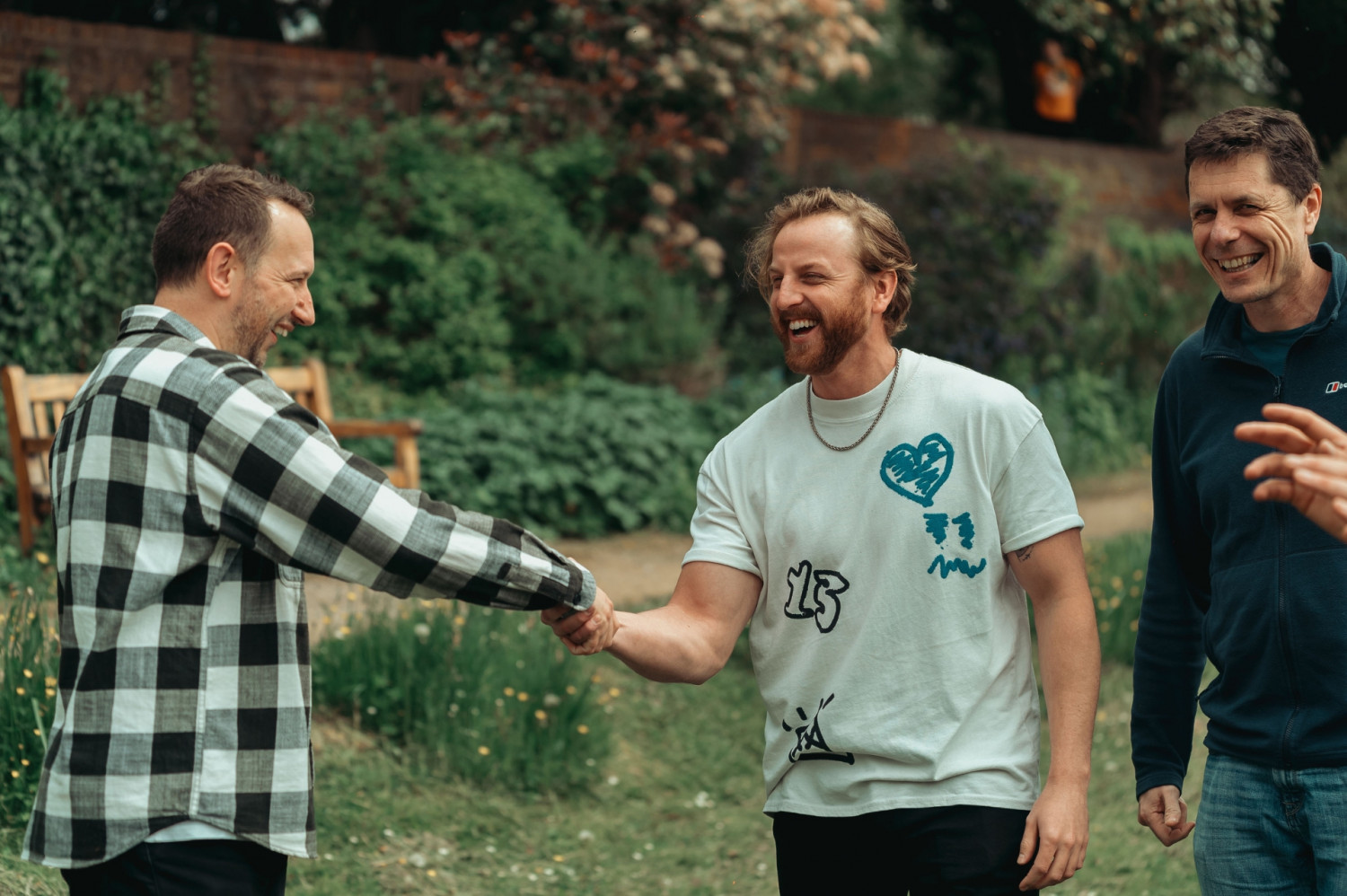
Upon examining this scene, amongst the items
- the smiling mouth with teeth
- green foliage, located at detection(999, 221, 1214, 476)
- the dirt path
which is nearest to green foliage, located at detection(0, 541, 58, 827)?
the dirt path

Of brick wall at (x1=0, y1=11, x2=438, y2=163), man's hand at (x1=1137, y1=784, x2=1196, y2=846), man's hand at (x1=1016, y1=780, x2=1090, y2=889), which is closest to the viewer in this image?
man's hand at (x1=1016, y1=780, x2=1090, y2=889)

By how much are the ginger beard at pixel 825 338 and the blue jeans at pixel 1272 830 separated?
1083mm

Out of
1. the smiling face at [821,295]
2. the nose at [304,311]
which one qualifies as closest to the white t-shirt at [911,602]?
the smiling face at [821,295]

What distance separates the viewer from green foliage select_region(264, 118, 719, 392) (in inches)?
390

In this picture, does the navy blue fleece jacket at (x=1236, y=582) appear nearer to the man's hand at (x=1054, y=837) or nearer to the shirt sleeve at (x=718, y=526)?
the man's hand at (x=1054, y=837)

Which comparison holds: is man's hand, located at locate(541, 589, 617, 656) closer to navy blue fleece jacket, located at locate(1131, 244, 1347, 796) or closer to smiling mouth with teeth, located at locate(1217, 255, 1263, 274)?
navy blue fleece jacket, located at locate(1131, 244, 1347, 796)

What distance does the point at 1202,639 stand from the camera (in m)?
2.81

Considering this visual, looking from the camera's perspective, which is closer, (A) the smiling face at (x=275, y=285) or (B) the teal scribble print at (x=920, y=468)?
(A) the smiling face at (x=275, y=285)

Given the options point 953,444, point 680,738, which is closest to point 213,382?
point 953,444

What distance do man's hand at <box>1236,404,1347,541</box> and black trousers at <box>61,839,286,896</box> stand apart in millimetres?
1782

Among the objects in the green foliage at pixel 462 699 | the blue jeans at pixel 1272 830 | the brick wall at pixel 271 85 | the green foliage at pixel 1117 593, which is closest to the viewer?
the blue jeans at pixel 1272 830

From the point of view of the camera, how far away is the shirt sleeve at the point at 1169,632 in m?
2.85

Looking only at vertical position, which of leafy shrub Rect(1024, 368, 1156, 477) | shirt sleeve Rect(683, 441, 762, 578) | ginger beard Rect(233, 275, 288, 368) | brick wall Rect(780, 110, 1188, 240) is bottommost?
shirt sleeve Rect(683, 441, 762, 578)

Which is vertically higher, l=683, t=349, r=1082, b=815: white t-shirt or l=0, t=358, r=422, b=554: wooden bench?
l=0, t=358, r=422, b=554: wooden bench
